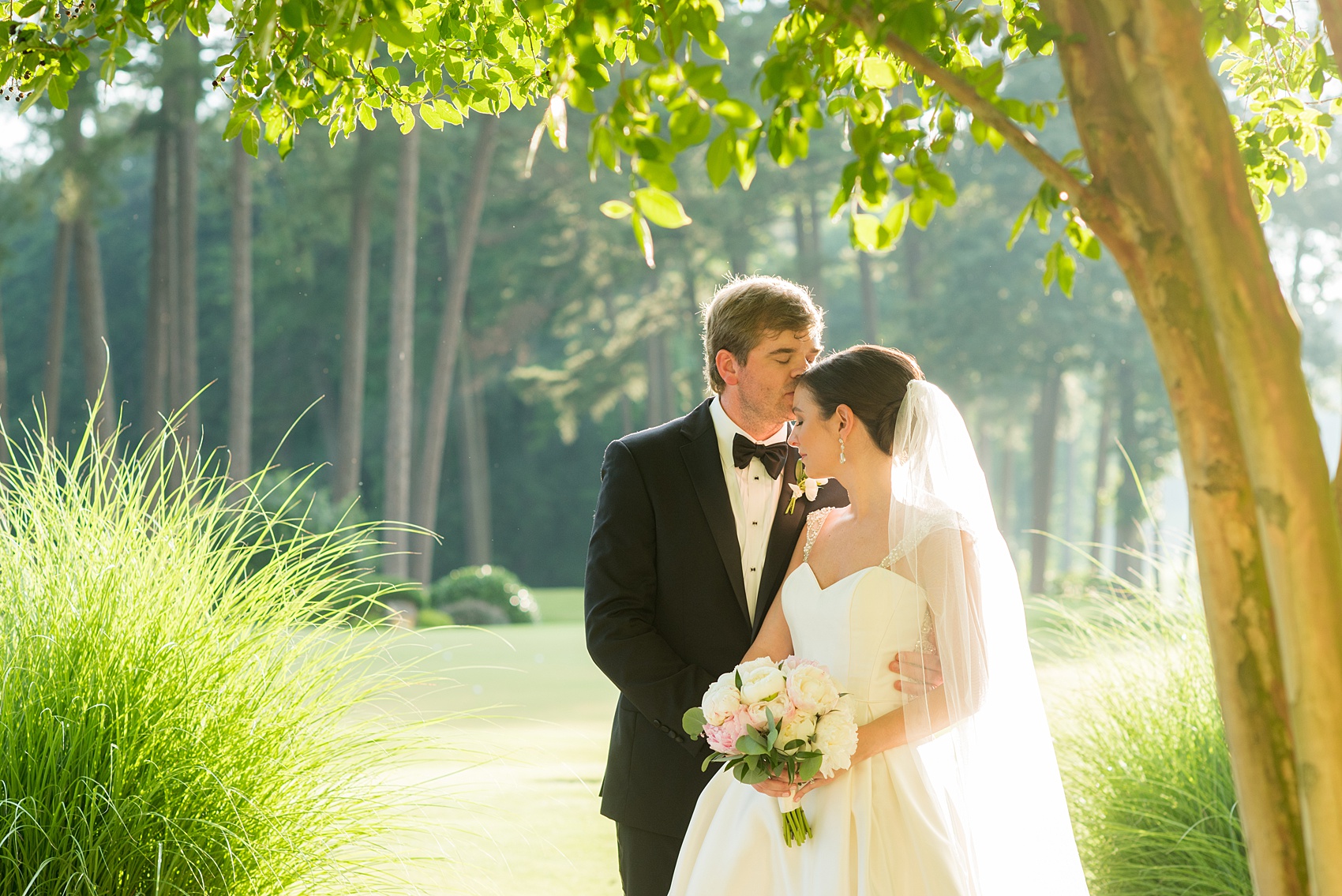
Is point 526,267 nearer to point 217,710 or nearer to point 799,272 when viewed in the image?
point 799,272

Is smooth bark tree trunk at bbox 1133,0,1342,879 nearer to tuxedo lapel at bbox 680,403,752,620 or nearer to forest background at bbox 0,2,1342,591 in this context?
tuxedo lapel at bbox 680,403,752,620

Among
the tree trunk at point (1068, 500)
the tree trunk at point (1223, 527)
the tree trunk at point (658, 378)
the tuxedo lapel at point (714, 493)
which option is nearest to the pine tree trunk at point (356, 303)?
the tree trunk at point (658, 378)

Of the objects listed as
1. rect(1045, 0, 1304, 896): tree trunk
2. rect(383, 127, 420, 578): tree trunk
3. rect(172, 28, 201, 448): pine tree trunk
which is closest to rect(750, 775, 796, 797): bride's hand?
rect(1045, 0, 1304, 896): tree trunk

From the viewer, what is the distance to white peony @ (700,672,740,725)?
2287 millimetres

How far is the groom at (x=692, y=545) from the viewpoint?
2877mm

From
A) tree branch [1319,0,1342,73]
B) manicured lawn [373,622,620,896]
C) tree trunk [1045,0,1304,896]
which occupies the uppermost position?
tree branch [1319,0,1342,73]

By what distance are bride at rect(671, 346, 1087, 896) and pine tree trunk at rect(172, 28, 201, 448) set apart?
51.0 ft

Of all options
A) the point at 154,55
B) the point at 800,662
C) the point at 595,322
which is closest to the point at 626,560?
the point at 800,662

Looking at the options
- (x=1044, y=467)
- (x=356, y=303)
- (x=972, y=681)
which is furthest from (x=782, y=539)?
(x=1044, y=467)

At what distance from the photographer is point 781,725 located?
2.26 m

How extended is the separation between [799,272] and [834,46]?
23477 mm

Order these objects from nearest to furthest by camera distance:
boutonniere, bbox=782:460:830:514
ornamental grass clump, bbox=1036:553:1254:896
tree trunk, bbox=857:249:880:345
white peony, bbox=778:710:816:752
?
white peony, bbox=778:710:816:752 → boutonniere, bbox=782:460:830:514 → ornamental grass clump, bbox=1036:553:1254:896 → tree trunk, bbox=857:249:880:345

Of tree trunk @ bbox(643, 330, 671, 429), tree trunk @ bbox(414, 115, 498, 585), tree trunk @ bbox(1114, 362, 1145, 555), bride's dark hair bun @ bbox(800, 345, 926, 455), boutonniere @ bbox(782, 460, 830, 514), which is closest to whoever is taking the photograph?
bride's dark hair bun @ bbox(800, 345, 926, 455)

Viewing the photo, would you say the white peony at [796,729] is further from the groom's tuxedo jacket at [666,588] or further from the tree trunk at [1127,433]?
the tree trunk at [1127,433]
